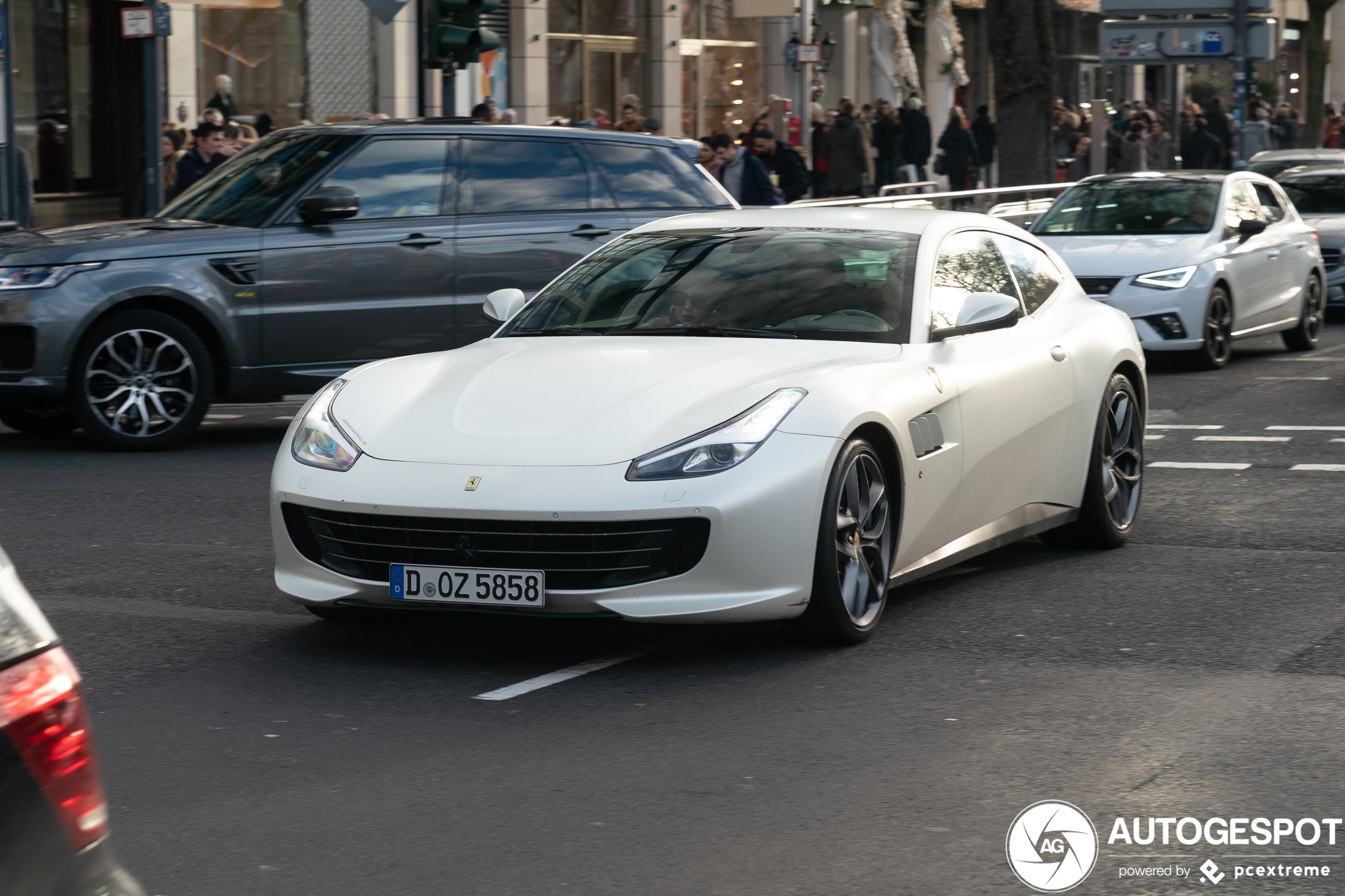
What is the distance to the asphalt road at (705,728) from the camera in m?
4.20

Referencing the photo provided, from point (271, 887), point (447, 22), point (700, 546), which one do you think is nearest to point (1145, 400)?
point (700, 546)

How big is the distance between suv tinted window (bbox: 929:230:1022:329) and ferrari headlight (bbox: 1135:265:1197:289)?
8194 mm

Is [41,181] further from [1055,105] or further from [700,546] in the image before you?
[700,546]

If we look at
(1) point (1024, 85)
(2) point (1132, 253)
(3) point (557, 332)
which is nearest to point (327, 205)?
(3) point (557, 332)

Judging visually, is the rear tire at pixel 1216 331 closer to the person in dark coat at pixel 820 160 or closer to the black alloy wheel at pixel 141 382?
the black alloy wheel at pixel 141 382

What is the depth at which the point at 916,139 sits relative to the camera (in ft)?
102

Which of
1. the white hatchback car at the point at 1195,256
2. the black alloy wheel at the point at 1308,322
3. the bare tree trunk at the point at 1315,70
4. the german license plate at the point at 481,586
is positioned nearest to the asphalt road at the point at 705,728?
the german license plate at the point at 481,586

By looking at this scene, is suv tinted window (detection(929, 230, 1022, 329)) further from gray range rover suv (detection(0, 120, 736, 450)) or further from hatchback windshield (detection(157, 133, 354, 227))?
hatchback windshield (detection(157, 133, 354, 227))

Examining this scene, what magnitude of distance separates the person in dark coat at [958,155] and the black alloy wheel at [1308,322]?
1246cm

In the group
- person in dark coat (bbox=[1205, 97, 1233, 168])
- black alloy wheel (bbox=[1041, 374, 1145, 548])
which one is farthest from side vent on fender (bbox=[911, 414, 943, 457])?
person in dark coat (bbox=[1205, 97, 1233, 168])

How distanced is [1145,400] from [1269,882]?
4341 mm

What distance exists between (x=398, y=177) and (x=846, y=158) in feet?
54.4

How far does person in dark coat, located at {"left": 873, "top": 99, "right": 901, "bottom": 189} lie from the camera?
31.1 meters

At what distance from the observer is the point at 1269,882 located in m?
4.06
